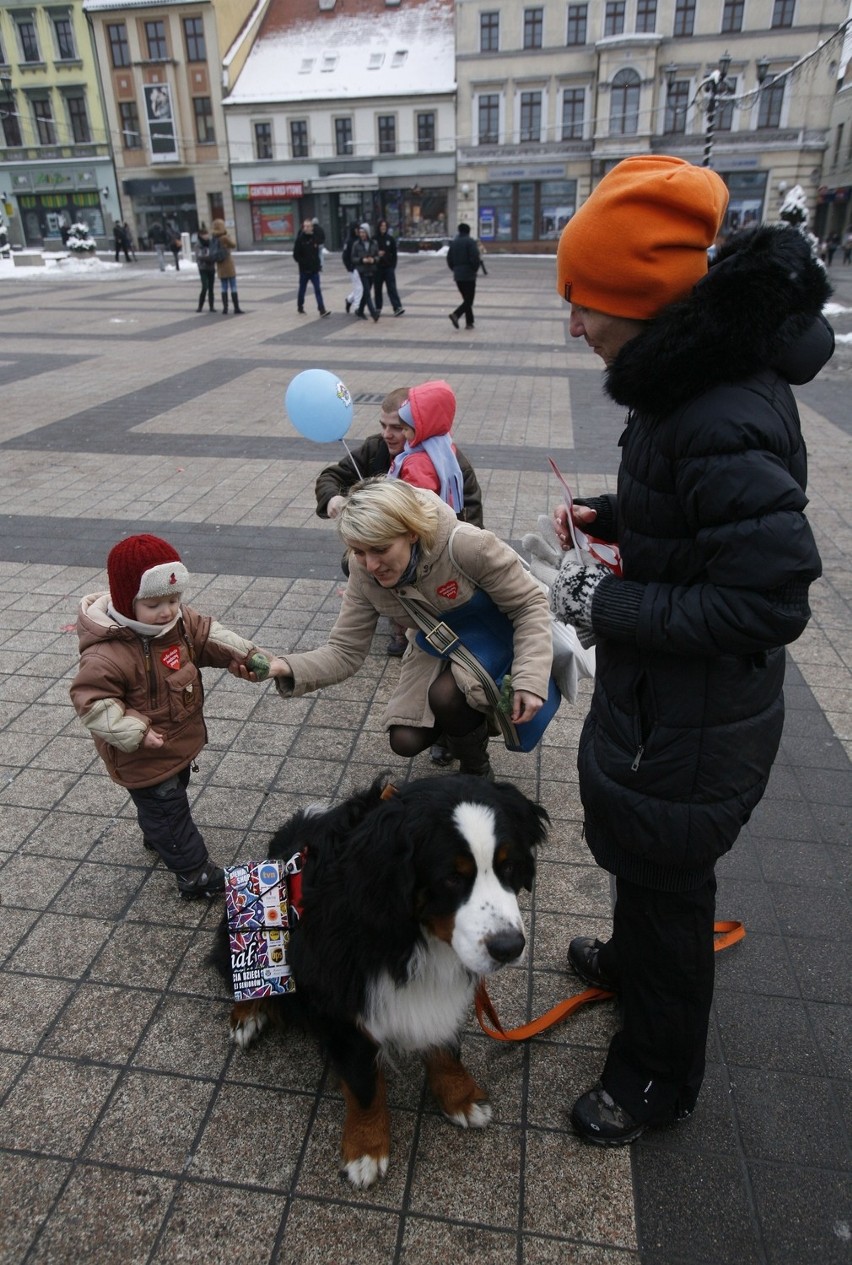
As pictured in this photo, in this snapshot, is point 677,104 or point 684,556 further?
point 677,104

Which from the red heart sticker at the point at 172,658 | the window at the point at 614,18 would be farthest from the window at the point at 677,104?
the red heart sticker at the point at 172,658

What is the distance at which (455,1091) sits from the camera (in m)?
2.33

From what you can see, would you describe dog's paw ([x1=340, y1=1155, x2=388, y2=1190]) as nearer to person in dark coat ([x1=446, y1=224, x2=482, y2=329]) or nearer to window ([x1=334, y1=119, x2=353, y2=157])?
person in dark coat ([x1=446, y1=224, x2=482, y2=329])

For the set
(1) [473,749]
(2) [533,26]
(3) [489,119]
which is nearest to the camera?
(1) [473,749]

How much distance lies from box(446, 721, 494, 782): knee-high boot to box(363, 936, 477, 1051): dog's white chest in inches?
51.3

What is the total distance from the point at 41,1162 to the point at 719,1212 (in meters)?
1.78

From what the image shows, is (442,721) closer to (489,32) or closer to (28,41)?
(489,32)

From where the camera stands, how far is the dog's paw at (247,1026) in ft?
8.32

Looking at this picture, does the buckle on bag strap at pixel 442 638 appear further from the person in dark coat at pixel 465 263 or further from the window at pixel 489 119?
the window at pixel 489 119

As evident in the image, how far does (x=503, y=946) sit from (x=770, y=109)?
52987 millimetres

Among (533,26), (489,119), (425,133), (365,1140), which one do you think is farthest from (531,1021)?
(533,26)

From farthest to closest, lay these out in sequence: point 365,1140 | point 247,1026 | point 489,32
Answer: point 489,32 < point 247,1026 < point 365,1140

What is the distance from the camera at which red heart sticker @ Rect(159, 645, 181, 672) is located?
2822mm

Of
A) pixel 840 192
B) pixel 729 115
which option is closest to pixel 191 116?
pixel 729 115
